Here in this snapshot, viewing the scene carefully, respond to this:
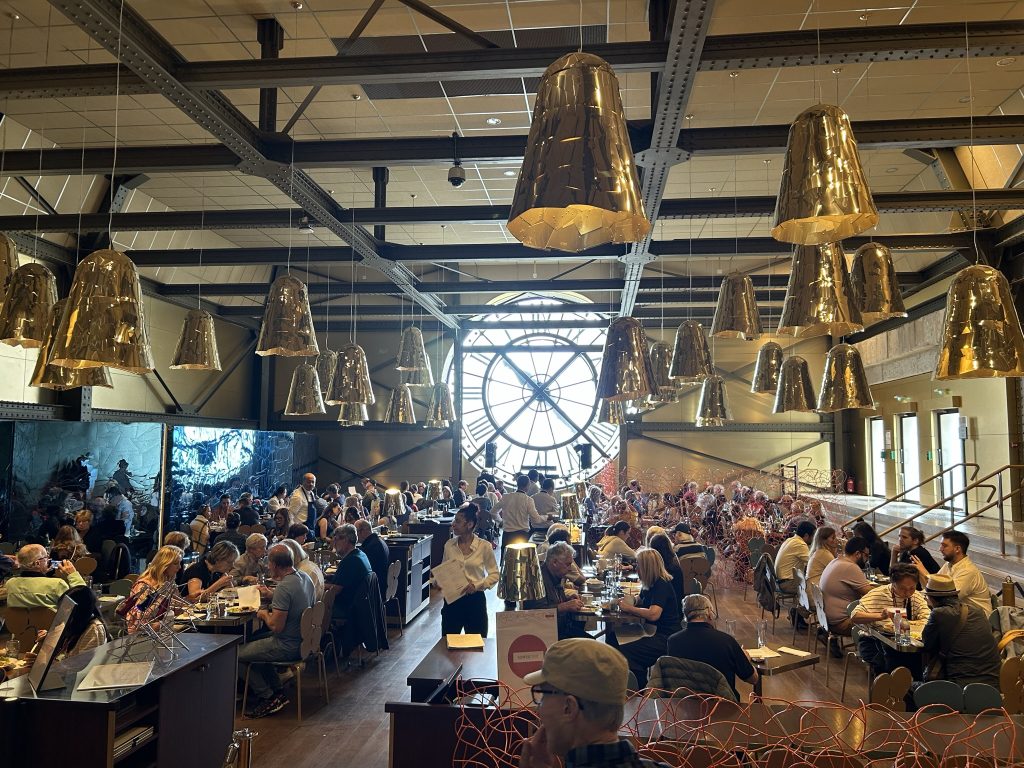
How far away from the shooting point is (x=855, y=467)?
19.1 meters

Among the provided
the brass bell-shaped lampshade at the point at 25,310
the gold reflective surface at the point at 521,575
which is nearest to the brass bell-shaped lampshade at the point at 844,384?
the gold reflective surface at the point at 521,575

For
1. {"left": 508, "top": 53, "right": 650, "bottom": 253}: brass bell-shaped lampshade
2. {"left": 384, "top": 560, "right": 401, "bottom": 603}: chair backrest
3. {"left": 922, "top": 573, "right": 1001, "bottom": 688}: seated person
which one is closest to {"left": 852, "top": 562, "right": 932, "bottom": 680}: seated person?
{"left": 922, "top": 573, "right": 1001, "bottom": 688}: seated person

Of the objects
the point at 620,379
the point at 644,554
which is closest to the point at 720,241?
the point at 644,554

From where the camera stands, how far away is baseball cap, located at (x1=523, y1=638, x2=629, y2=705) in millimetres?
2070

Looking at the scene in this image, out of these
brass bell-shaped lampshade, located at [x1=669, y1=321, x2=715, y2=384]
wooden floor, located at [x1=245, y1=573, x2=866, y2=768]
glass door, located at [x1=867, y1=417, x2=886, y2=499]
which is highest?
brass bell-shaped lampshade, located at [x1=669, y1=321, x2=715, y2=384]

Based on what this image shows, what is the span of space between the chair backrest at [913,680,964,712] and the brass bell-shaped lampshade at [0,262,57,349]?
4893 mm

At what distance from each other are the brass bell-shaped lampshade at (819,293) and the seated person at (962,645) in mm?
3008

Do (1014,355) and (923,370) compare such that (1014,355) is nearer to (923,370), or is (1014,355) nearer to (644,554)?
(644,554)

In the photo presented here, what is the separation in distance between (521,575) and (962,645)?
3150mm

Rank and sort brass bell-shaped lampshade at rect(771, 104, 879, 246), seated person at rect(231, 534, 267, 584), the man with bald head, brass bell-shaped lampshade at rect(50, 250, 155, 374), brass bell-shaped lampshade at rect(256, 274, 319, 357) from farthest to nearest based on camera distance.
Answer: the man with bald head
seated person at rect(231, 534, 267, 584)
brass bell-shaped lampshade at rect(256, 274, 319, 357)
brass bell-shaped lampshade at rect(50, 250, 155, 374)
brass bell-shaped lampshade at rect(771, 104, 879, 246)

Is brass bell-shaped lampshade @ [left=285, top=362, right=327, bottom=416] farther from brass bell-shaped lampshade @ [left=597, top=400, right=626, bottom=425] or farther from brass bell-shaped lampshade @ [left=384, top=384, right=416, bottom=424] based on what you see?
brass bell-shaped lampshade @ [left=597, top=400, right=626, bottom=425]

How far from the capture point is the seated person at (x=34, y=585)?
5898mm

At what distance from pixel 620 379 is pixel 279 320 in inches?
88.6

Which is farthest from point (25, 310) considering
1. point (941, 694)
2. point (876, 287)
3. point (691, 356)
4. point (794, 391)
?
point (941, 694)
